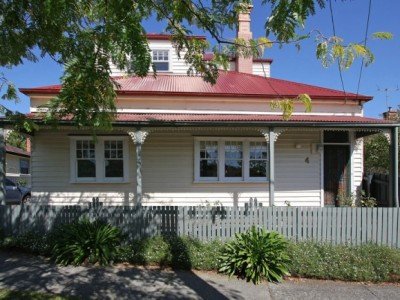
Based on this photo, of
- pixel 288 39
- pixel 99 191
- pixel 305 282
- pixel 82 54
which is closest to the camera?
pixel 288 39

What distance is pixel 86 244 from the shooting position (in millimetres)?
7742

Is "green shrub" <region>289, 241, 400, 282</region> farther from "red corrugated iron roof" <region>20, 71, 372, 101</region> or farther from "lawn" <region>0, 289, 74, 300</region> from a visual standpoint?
"red corrugated iron roof" <region>20, 71, 372, 101</region>

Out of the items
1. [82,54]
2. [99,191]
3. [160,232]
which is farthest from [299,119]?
[82,54]

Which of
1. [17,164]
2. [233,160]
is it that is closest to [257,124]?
[233,160]

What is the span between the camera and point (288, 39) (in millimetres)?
4711

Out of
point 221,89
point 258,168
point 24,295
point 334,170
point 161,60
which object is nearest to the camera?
point 24,295

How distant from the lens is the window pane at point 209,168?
13.1 m

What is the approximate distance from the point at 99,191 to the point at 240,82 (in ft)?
23.1

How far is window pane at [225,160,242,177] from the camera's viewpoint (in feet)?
43.3

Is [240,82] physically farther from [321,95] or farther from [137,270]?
[137,270]

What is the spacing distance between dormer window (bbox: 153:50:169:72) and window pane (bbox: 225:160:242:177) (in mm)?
5624

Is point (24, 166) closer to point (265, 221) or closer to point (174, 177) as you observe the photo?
point (174, 177)

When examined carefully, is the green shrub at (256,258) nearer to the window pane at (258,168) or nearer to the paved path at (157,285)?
the paved path at (157,285)

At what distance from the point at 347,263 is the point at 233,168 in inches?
251
